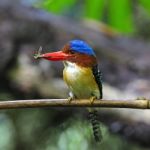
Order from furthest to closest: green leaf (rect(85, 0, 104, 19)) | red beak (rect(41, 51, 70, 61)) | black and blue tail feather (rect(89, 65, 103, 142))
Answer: green leaf (rect(85, 0, 104, 19))
black and blue tail feather (rect(89, 65, 103, 142))
red beak (rect(41, 51, 70, 61))

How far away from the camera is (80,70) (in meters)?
1.56

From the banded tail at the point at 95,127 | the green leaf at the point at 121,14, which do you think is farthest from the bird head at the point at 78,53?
the green leaf at the point at 121,14

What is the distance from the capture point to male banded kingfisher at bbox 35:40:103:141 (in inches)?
57.3

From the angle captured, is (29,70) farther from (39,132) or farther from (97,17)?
(97,17)

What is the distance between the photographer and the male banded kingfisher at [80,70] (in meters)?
1.46

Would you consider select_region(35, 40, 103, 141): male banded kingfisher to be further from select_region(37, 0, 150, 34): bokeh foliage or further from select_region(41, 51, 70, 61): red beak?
select_region(37, 0, 150, 34): bokeh foliage

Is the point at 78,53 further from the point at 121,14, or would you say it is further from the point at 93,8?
the point at 121,14

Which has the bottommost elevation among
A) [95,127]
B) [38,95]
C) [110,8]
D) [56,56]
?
[95,127]

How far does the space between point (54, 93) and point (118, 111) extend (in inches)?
21.6

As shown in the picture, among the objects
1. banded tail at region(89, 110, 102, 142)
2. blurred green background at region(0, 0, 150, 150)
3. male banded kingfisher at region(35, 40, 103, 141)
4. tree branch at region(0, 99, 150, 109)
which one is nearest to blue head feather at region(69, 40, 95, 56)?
male banded kingfisher at region(35, 40, 103, 141)

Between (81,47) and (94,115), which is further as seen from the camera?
(94,115)

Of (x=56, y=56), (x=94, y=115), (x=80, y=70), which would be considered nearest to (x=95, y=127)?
(x=94, y=115)

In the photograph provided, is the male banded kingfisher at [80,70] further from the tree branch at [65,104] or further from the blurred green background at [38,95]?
the blurred green background at [38,95]

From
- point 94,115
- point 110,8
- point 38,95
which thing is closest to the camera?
point 94,115
